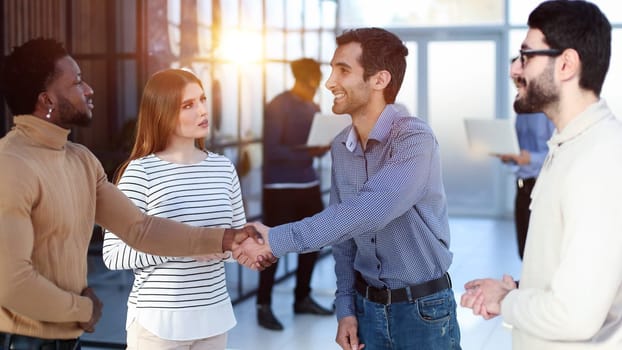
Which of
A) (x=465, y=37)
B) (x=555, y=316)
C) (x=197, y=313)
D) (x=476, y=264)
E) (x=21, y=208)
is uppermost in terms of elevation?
(x=465, y=37)

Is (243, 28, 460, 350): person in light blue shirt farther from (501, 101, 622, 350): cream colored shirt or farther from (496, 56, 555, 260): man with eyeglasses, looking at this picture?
(496, 56, 555, 260): man with eyeglasses

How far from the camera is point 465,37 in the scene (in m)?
11.2

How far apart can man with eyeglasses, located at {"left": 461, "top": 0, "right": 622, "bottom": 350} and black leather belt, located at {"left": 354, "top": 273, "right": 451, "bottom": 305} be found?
21.5 inches

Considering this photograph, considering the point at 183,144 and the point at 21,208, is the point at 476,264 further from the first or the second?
the point at 21,208

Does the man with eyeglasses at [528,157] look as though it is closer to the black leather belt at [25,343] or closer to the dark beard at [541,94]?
the dark beard at [541,94]

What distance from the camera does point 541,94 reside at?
185cm

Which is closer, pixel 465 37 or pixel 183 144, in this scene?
pixel 183 144

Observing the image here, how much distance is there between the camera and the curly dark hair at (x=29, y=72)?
2.11 m

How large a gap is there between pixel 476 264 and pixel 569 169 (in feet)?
20.8

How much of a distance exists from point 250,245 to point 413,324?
489 millimetres

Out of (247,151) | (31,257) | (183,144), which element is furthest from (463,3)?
(31,257)

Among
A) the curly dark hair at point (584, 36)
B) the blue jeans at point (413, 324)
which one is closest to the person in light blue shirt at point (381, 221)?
the blue jeans at point (413, 324)

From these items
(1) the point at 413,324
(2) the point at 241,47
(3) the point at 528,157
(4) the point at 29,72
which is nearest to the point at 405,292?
(1) the point at 413,324

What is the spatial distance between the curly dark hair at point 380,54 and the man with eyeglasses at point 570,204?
2.38 feet
